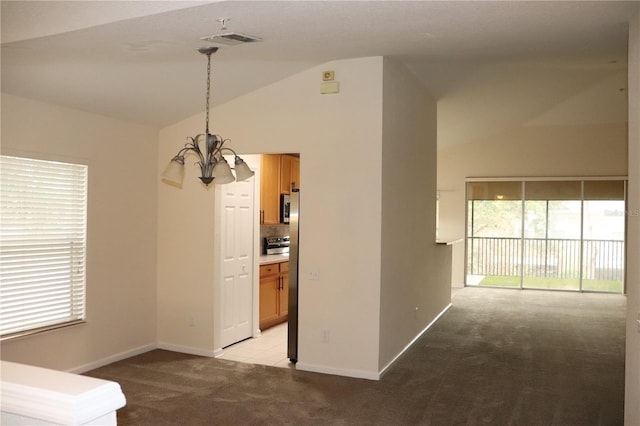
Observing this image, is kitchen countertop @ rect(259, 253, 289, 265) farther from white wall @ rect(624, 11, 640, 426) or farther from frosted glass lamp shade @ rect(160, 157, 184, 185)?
white wall @ rect(624, 11, 640, 426)

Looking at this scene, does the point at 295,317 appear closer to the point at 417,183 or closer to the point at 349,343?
the point at 349,343

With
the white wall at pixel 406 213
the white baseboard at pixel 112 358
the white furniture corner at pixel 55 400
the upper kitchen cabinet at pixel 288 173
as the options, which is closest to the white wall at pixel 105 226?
the white baseboard at pixel 112 358

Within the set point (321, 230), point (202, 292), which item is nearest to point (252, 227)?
point (202, 292)

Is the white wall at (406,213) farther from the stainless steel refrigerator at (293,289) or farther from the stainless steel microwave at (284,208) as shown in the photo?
the stainless steel microwave at (284,208)

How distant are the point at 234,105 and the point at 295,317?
7.08 ft

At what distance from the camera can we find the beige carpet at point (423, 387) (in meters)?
3.82

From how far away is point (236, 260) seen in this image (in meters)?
5.77

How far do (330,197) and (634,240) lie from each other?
2.42 metres

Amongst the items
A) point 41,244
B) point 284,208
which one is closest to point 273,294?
point 284,208

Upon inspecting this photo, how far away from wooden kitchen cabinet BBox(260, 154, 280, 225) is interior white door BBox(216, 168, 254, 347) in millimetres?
696

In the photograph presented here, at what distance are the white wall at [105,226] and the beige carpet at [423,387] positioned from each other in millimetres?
314

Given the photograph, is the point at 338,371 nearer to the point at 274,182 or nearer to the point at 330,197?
the point at 330,197

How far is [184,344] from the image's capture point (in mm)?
5492

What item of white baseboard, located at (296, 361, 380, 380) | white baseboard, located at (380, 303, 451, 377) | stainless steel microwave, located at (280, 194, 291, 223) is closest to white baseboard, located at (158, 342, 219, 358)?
white baseboard, located at (296, 361, 380, 380)
